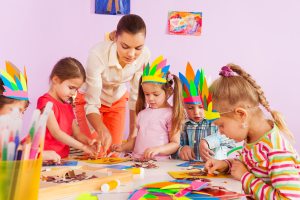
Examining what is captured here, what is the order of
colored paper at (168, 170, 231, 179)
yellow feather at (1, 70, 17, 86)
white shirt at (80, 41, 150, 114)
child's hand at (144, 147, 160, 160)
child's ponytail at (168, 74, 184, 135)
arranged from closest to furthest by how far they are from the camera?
colored paper at (168, 170, 231, 179) < yellow feather at (1, 70, 17, 86) < child's hand at (144, 147, 160, 160) < child's ponytail at (168, 74, 184, 135) < white shirt at (80, 41, 150, 114)

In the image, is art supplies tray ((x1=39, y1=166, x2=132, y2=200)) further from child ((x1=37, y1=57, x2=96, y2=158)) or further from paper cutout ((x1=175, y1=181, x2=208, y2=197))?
child ((x1=37, y1=57, x2=96, y2=158))

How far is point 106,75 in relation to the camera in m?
2.05

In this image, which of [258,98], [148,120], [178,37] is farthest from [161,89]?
[178,37]

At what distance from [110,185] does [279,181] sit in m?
0.41

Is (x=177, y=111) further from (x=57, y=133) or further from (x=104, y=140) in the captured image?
(x=57, y=133)

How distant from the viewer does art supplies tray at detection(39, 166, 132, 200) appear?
881 millimetres

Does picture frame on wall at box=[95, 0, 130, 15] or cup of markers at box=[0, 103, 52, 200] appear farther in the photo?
picture frame on wall at box=[95, 0, 130, 15]

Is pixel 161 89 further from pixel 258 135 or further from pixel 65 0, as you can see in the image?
pixel 65 0

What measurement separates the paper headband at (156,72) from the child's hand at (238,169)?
2.29 feet

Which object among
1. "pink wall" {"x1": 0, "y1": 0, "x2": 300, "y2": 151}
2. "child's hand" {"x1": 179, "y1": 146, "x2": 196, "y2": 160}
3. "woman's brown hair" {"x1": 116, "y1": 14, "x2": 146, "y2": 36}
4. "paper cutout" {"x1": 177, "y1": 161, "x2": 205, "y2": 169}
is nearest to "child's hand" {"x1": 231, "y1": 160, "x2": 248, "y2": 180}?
"paper cutout" {"x1": 177, "y1": 161, "x2": 205, "y2": 169}

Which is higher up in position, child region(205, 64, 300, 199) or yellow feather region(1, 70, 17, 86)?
yellow feather region(1, 70, 17, 86)

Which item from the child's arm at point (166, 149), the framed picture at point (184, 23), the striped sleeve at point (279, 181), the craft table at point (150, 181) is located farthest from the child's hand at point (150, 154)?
the framed picture at point (184, 23)

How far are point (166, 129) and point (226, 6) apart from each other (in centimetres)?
177

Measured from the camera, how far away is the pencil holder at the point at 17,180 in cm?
59
